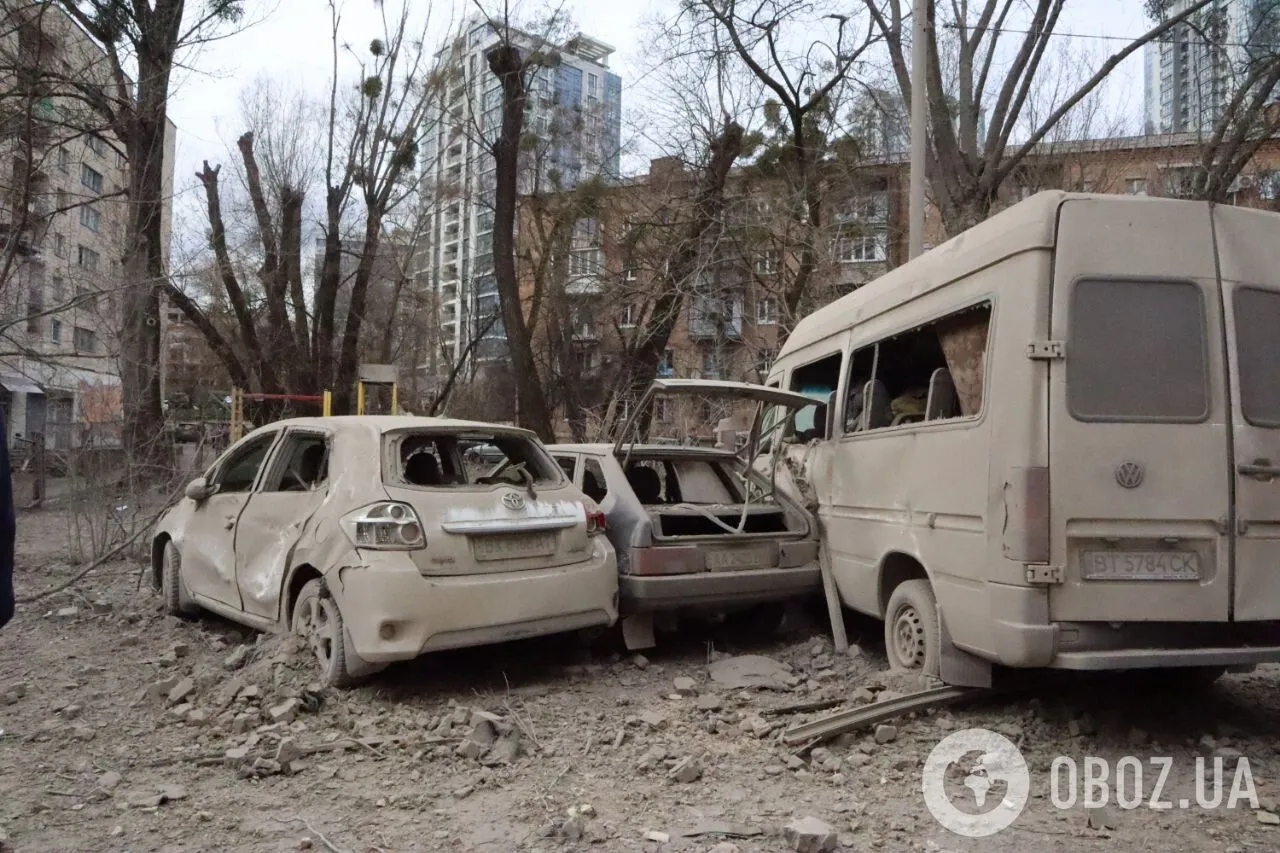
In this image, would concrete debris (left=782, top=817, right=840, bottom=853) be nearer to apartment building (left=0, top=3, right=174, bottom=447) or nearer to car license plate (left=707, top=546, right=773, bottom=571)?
car license plate (left=707, top=546, right=773, bottom=571)

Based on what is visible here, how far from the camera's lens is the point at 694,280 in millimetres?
17672

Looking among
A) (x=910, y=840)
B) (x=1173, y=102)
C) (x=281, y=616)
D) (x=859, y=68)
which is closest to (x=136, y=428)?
(x=281, y=616)

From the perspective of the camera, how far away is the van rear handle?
4148 millimetres

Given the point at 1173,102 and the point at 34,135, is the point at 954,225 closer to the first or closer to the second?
the point at 1173,102

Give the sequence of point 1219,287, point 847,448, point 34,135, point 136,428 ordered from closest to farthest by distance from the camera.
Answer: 1. point 1219,287
2. point 847,448
3. point 34,135
4. point 136,428

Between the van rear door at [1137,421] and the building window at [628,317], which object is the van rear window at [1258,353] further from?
the building window at [628,317]

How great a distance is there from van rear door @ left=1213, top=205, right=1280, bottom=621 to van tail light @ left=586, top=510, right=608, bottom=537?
3317 mm

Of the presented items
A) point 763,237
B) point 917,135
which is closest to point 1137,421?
point 917,135

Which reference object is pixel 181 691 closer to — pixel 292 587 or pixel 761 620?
pixel 292 587

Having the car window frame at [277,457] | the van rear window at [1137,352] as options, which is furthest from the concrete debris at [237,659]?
the van rear window at [1137,352]

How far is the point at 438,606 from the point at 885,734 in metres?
2.31

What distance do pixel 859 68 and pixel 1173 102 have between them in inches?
210

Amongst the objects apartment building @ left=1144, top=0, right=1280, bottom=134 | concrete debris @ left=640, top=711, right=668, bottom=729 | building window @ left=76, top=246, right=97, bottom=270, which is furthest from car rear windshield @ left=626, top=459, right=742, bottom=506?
building window @ left=76, top=246, right=97, bottom=270

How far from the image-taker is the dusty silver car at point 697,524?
5906 mm
